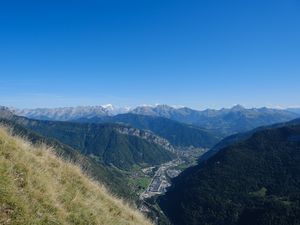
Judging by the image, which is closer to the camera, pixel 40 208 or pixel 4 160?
pixel 40 208

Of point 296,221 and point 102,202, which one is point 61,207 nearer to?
point 102,202

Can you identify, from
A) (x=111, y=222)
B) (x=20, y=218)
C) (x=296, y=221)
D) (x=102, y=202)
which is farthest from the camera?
(x=296, y=221)

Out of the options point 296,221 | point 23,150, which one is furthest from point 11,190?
point 296,221

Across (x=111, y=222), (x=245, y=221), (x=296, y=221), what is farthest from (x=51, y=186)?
(x=245, y=221)

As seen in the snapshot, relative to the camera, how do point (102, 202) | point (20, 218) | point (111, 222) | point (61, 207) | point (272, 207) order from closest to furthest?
point (20, 218) → point (61, 207) → point (111, 222) → point (102, 202) → point (272, 207)

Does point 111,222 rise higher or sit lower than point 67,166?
lower

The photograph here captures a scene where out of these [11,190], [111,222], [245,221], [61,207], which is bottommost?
[245,221]
